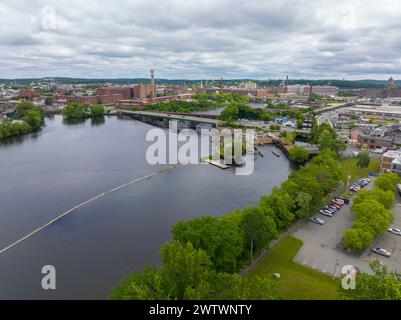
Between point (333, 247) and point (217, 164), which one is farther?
point (217, 164)

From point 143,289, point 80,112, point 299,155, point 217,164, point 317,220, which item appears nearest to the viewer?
point 143,289

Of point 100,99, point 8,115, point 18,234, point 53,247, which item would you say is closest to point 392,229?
point 53,247

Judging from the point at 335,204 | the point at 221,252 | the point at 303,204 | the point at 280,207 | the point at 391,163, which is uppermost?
the point at 391,163

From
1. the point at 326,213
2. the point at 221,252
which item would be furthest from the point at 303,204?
the point at 221,252

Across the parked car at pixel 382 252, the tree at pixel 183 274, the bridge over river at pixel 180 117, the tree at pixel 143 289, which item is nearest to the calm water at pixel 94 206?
the tree at pixel 143 289

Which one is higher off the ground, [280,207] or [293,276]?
[280,207]

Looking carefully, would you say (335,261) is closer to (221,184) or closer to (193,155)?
(221,184)

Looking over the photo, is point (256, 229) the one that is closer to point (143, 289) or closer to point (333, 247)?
point (333, 247)

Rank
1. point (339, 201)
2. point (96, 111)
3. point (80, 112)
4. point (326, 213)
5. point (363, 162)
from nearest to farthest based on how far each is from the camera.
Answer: point (326, 213) → point (339, 201) → point (363, 162) → point (80, 112) → point (96, 111)
